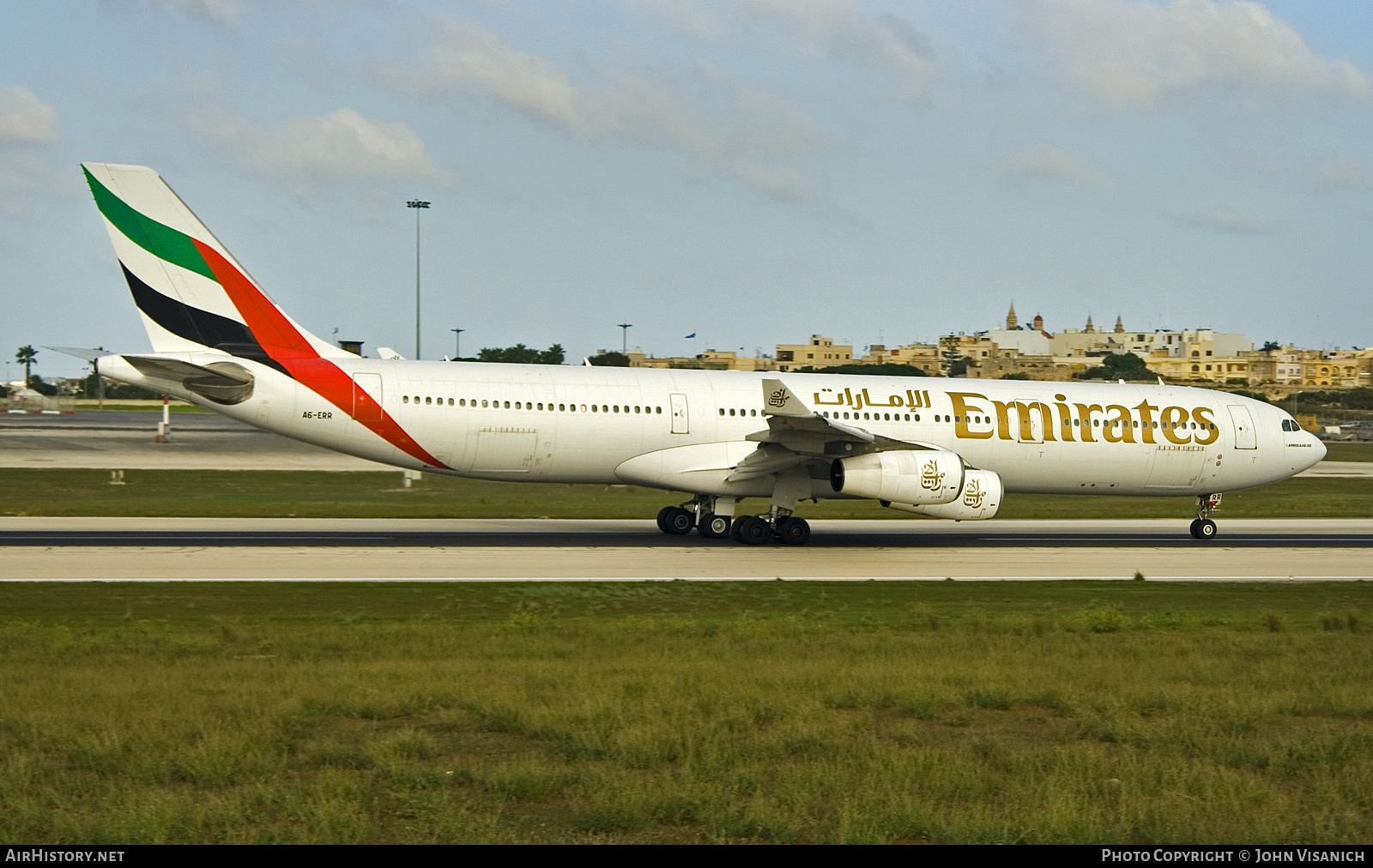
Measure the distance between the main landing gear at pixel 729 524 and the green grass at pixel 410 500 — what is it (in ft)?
15.1

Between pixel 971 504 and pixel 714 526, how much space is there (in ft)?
17.5

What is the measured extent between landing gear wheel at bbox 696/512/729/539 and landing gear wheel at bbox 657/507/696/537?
0.39 meters

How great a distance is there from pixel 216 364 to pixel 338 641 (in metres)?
12.1

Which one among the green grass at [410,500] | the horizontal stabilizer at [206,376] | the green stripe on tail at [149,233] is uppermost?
the green stripe on tail at [149,233]

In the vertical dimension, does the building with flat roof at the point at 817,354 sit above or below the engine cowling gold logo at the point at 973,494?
above

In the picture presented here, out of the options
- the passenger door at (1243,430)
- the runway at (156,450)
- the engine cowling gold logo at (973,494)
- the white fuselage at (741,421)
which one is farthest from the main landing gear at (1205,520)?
the runway at (156,450)

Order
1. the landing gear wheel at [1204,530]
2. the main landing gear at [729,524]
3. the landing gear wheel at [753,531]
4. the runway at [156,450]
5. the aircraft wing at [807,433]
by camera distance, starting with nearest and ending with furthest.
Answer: the aircraft wing at [807,433]
the landing gear wheel at [753,531]
the main landing gear at [729,524]
the landing gear wheel at [1204,530]
the runway at [156,450]

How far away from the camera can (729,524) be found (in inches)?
1062

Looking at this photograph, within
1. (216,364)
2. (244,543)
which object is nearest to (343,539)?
(244,543)

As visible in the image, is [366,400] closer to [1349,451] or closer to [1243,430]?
[1243,430]

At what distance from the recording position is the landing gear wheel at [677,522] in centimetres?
A: 2725

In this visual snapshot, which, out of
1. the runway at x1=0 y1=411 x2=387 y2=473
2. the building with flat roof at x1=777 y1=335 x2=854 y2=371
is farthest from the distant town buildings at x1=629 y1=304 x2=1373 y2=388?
the runway at x1=0 y1=411 x2=387 y2=473

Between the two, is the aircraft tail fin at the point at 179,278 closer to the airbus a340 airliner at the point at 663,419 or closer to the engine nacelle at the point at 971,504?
the airbus a340 airliner at the point at 663,419

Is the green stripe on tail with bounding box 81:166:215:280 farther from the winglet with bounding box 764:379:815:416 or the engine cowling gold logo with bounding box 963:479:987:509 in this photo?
the engine cowling gold logo with bounding box 963:479:987:509
